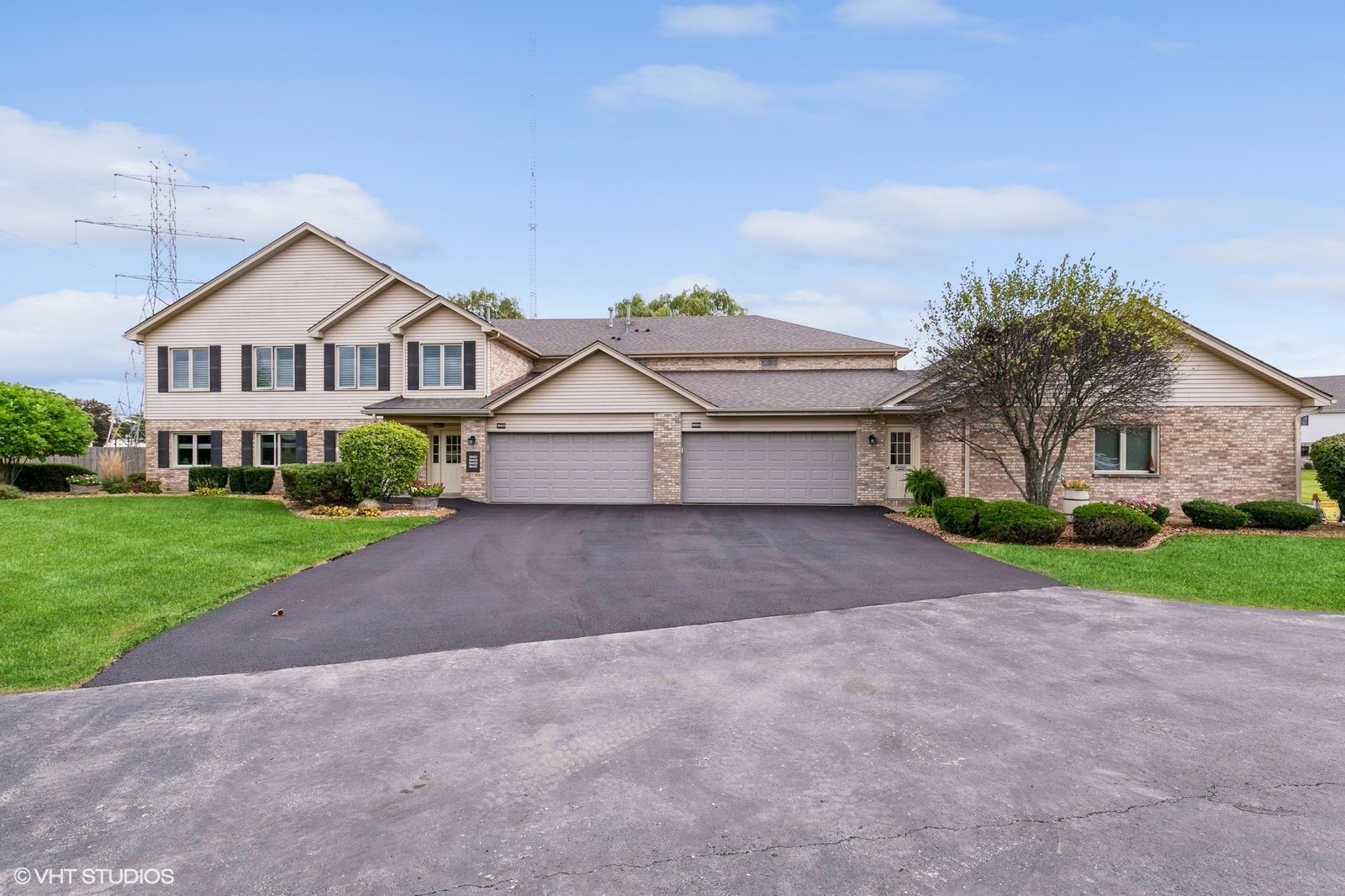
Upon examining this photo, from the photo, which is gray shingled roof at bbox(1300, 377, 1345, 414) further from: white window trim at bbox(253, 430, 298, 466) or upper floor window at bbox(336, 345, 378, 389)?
white window trim at bbox(253, 430, 298, 466)

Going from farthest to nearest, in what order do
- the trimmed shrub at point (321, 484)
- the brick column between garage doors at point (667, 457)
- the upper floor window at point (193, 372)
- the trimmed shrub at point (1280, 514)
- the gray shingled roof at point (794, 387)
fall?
the upper floor window at point (193, 372) → the brick column between garage doors at point (667, 457) → the gray shingled roof at point (794, 387) → the trimmed shrub at point (321, 484) → the trimmed shrub at point (1280, 514)

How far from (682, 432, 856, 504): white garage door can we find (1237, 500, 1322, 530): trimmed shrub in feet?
30.2

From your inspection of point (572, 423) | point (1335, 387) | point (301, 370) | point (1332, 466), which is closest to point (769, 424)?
point (572, 423)

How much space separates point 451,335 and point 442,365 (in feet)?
3.25

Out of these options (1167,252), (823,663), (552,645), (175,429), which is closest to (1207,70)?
(1167,252)

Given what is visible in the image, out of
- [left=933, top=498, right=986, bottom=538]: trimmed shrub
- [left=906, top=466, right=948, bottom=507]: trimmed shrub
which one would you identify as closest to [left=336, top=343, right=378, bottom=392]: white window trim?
[left=906, top=466, right=948, bottom=507]: trimmed shrub

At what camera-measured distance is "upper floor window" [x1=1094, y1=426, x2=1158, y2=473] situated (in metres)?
17.9

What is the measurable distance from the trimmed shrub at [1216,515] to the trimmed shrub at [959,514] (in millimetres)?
5809

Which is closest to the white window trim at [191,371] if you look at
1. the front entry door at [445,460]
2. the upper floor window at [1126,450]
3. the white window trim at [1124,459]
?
the front entry door at [445,460]

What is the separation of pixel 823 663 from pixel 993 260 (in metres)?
11.5

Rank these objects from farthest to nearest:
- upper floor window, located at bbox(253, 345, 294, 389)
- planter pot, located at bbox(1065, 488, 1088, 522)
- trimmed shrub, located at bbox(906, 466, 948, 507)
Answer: upper floor window, located at bbox(253, 345, 294, 389), trimmed shrub, located at bbox(906, 466, 948, 507), planter pot, located at bbox(1065, 488, 1088, 522)

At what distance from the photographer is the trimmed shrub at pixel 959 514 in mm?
13844

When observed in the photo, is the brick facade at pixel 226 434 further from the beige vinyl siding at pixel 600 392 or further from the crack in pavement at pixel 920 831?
the crack in pavement at pixel 920 831

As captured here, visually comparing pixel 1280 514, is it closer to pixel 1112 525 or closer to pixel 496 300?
pixel 1112 525
